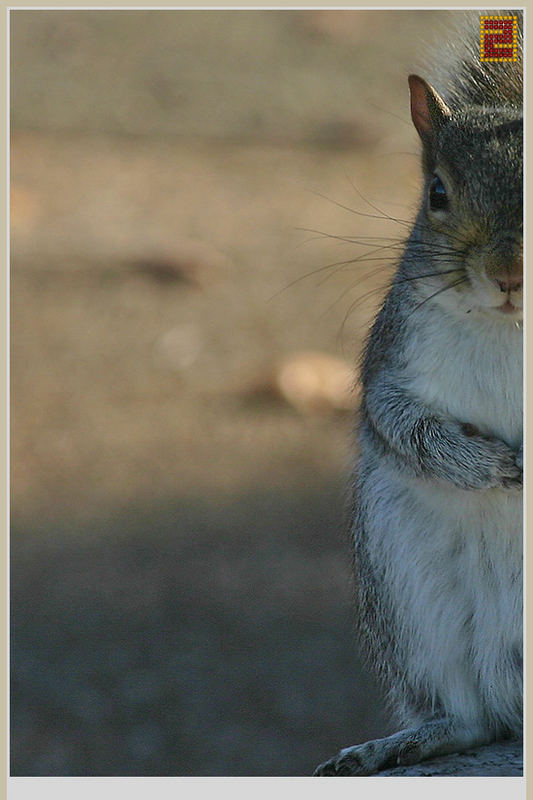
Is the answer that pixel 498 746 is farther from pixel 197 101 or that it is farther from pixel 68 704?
pixel 197 101

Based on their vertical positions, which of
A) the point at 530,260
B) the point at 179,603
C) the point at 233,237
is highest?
the point at 233,237

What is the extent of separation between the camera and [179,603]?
3264 millimetres

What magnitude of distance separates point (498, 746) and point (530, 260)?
530mm

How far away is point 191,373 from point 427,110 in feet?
9.34

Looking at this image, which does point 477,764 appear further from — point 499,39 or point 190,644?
point 190,644

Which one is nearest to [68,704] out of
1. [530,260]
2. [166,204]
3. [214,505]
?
[214,505]

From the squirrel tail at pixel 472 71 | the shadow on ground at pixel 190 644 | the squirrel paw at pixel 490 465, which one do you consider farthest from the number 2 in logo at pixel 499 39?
the shadow on ground at pixel 190 644

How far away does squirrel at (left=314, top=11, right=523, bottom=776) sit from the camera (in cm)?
132

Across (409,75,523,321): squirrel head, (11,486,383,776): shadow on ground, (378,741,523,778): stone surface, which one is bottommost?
(11,486,383,776): shadow on ground

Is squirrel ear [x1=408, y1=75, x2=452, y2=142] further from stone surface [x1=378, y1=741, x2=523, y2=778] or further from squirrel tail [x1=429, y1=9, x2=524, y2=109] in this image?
stone surface [x1=378, y1=741, x2=523, y2=778]

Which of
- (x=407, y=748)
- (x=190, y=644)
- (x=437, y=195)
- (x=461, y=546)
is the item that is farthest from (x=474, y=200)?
(x=190, y=644)

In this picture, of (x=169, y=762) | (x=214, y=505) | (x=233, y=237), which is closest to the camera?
(x=169, y=762)

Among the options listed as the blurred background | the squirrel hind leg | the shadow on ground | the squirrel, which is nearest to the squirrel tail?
the squirrel

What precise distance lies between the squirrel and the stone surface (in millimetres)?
12
